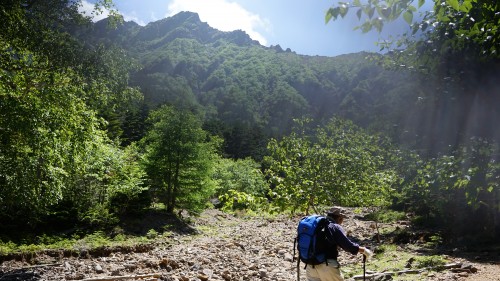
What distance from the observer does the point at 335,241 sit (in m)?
5.27

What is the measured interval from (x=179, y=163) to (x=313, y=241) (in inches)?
885

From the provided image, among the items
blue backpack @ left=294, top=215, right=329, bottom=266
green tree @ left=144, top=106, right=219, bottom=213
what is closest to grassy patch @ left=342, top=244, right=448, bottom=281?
blue backpack @ left=294, top=215, right=329, bottom=266

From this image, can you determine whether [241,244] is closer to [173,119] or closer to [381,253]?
[381,253]

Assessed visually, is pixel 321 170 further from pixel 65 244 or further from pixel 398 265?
pixel 65 244

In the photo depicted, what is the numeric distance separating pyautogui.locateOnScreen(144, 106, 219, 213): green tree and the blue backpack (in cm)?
2153

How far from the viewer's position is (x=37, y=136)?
9492 mm

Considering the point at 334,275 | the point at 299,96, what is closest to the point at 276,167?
the point at 334,275

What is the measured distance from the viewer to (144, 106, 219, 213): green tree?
2662 cm

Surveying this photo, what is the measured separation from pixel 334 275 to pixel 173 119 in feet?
75.3

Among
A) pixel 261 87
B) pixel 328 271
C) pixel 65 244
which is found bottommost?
pixel 65 244

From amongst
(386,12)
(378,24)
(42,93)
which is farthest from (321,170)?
(386,12)

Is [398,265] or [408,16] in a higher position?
[408,16]

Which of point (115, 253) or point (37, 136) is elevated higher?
Result: point (37, 136)

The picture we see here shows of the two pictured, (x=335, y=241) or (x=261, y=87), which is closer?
(x=335, y=241)
